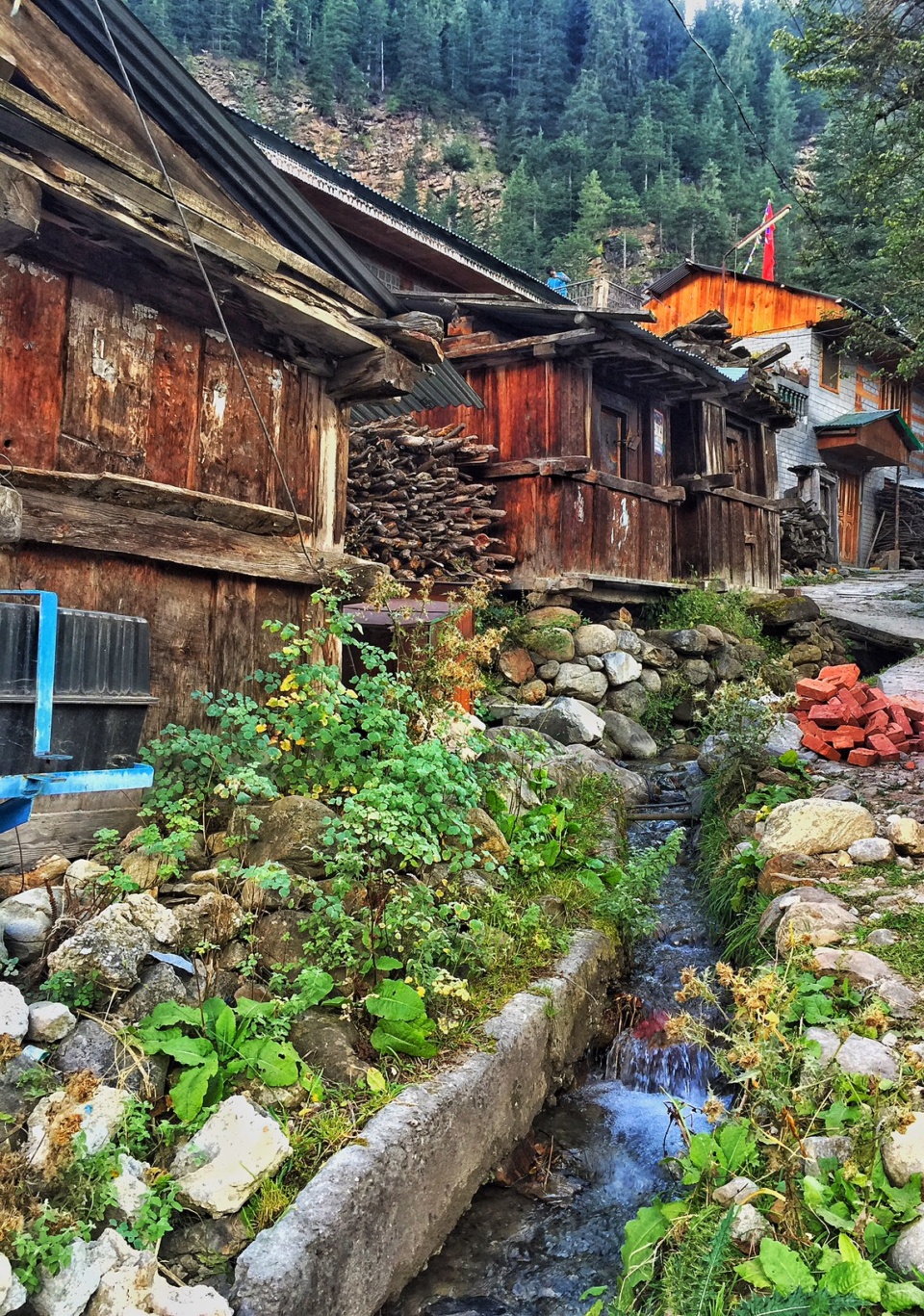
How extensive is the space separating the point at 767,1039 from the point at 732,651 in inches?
390

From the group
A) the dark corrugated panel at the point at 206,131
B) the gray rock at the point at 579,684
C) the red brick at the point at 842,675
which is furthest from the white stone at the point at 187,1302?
the gray rock at the point at 579,684

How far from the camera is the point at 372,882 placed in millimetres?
3947

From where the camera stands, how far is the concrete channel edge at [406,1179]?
253 centimetres

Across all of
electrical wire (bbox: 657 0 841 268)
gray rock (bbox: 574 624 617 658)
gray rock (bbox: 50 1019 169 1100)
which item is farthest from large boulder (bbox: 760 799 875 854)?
electrical wire (bbox: 657 0 841 268)

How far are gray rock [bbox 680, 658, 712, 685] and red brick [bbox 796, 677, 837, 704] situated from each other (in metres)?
3.59

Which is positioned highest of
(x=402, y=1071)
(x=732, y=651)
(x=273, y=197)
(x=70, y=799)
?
(x=273, y=197)

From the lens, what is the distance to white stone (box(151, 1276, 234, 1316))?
7.59 feet

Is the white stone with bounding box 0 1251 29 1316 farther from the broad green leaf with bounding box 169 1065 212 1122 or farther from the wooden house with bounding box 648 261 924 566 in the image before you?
the wooden house with bounding box 648 261 924 566

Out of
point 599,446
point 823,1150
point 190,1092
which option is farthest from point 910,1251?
point 599,446

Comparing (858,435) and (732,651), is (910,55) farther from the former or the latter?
(858,435)

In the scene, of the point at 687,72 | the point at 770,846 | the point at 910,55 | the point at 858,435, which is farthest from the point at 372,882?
the point at 687,72

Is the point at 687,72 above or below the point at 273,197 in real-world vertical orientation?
above

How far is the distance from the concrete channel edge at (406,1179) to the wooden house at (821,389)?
79.4 feet

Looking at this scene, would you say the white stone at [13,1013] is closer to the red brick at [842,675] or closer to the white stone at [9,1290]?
the white stone at [9,1290]
